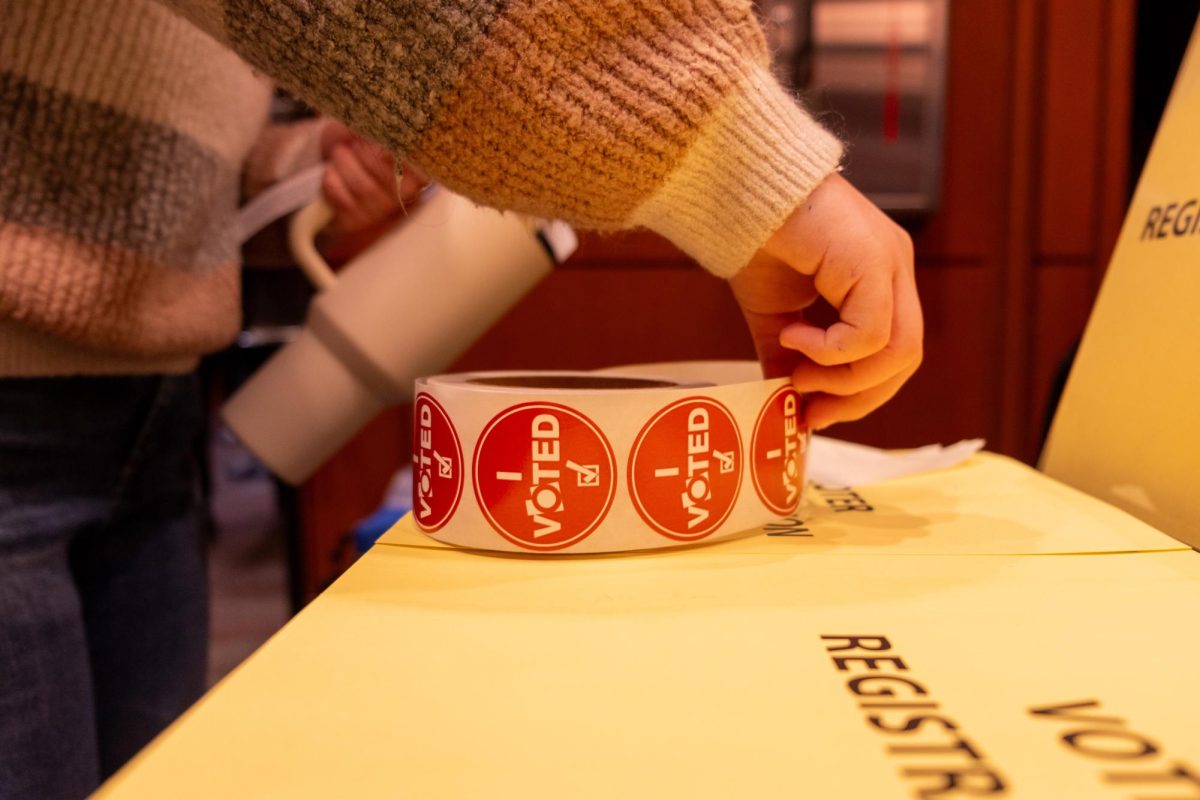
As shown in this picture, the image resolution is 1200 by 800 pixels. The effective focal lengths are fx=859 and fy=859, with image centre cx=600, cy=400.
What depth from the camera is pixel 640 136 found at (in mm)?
370

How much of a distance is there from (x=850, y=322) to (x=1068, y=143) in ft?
3.57

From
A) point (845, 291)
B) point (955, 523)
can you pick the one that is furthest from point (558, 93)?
point (955, 523)

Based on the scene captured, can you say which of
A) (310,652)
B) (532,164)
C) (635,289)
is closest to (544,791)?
(310,652)

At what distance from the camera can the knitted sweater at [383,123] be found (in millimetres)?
350

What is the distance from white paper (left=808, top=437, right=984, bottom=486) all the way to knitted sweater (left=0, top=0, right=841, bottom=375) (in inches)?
9.9

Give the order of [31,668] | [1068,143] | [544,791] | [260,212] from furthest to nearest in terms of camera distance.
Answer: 1. [1068,143]
2. [260,212]
3. [31,668]
4. [544,791]

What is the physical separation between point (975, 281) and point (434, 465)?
1.13 m

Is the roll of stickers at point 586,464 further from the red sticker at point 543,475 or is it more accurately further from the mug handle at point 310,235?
the mug handle at point 310,235

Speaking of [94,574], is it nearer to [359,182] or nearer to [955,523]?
[359,182]

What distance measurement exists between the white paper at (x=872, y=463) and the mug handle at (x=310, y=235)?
0.42m

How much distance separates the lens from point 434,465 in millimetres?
458

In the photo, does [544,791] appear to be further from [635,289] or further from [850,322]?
[635,289]

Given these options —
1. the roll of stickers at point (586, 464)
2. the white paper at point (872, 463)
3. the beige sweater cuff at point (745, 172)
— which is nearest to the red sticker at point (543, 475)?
the roll of stickers at point (586, 464)

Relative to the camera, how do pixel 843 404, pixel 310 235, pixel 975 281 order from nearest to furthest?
1. pixel 843 404
2. pixel 310 235
3. pixel 975 281
